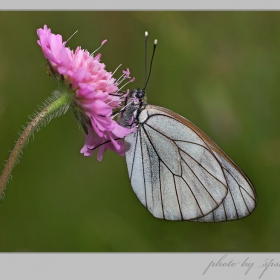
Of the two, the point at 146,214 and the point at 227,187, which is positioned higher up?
the point at 227,187

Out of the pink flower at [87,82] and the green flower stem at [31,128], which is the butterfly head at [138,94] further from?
the green flower stem at [31,128]

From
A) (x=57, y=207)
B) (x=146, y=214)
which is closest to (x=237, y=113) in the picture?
(x=146, y=214)

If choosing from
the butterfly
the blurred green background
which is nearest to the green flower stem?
the butterfly

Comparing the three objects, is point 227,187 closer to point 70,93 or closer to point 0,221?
point 70,93

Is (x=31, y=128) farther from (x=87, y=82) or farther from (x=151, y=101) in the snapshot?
(x=151, y=101)

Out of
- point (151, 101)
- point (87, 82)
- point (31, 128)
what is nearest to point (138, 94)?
point (87, 82)

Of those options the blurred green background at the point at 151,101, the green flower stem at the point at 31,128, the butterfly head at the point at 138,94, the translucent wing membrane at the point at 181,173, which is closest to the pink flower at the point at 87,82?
the green flower stem at the point at 31,128
